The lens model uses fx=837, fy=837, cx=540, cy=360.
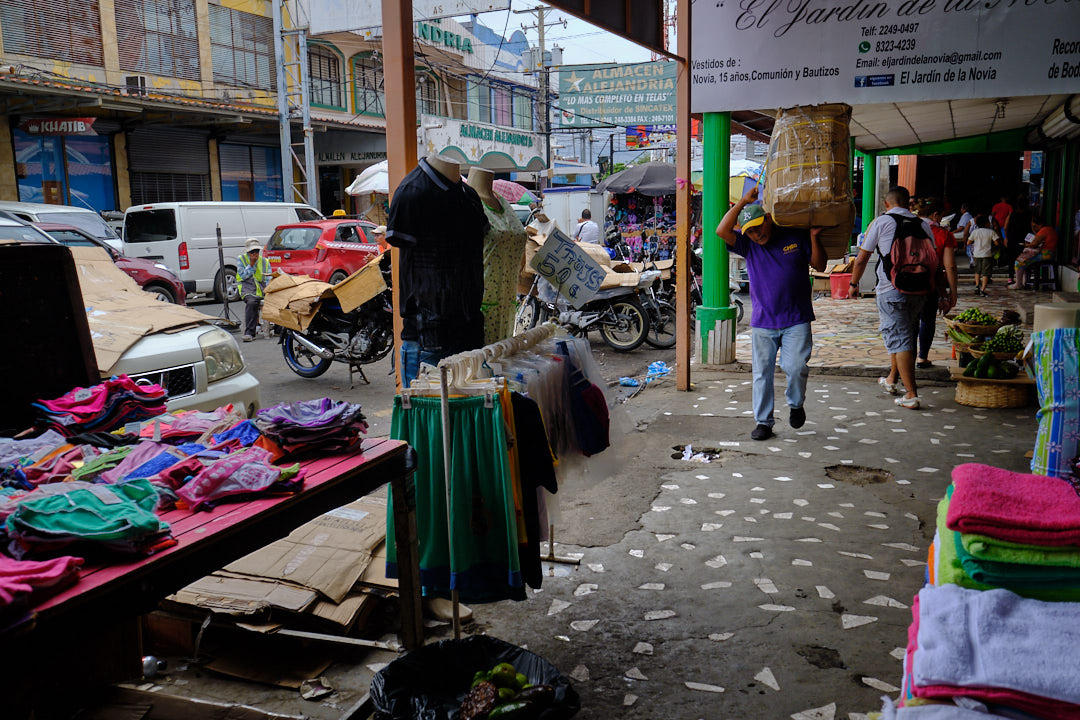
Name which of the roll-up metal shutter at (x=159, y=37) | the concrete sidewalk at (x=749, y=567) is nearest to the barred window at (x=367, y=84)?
the roll-up metal shutter at (x=159, y=37)

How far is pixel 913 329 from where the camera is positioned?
24.2ft

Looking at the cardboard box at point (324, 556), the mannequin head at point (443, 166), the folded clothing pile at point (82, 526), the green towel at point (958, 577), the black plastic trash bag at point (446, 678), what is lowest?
the black plastic trash bag at point (446, 678)

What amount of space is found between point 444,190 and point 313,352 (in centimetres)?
575

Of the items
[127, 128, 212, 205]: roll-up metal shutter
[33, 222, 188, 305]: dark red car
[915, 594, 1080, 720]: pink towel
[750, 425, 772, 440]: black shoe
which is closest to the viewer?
[915, 594, 1080, 720]: pink towel

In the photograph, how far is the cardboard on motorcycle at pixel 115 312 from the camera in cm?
521

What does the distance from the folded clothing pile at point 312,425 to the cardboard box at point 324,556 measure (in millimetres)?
871

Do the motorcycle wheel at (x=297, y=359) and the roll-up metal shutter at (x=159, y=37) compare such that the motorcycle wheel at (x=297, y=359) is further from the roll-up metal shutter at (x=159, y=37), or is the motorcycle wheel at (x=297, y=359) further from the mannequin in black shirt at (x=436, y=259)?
the roll-up metal shutter at (x=159, y=37)

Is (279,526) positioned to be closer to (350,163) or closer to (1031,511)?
(1031,511)

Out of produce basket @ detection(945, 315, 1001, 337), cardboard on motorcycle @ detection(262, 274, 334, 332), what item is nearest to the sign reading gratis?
cardboard on motorcycle @ detection(262, 274, 334, 332)

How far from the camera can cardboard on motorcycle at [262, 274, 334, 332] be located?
9125 millimetres

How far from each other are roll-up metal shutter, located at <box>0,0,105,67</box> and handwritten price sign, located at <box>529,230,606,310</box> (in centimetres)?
1952

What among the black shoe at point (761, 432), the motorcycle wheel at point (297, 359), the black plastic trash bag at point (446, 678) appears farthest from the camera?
the motorcycle wheel at point (297, 359)

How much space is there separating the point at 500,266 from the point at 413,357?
0.76 metres

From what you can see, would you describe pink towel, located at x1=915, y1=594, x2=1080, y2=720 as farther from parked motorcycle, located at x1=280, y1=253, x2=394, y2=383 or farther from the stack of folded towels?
parked motorcycle, located at x1=280, y1=253, x2=394, y2=383
